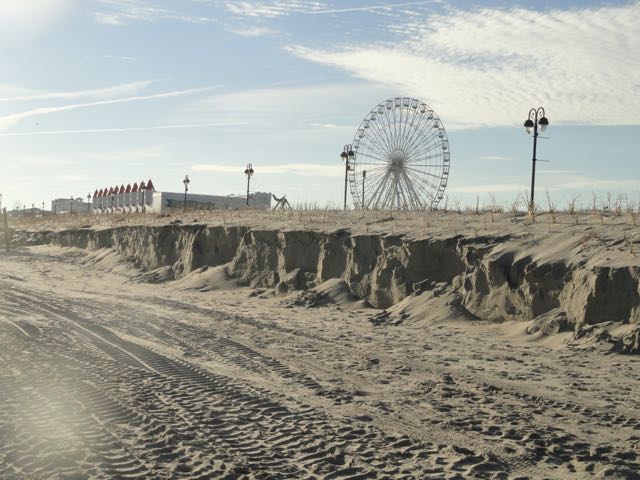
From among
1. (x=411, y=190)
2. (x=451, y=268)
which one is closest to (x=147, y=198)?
(x=411, y=190)

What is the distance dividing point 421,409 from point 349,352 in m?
2.97

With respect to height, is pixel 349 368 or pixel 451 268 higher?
pixel 451 268

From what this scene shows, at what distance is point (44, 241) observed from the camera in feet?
121

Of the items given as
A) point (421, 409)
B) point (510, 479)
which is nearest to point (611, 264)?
point (421, 409)

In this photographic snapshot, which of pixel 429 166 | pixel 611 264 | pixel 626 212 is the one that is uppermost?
pixel 429 166

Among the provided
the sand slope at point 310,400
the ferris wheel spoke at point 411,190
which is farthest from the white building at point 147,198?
the sand slope at point 310,400

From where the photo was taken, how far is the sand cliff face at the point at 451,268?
9688mm

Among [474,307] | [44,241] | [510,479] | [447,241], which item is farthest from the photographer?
[44,241]

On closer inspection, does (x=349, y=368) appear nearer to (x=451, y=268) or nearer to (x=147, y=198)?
(x=451, y=268)

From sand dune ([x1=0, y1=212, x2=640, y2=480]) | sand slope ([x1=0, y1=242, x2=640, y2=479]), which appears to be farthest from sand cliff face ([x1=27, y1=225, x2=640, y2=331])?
sand slope ([x1=0, y1=242, x2=640, y2=479])

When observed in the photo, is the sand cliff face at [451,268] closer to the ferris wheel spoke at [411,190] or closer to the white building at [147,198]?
the ferris wheel spoke at [411,190]

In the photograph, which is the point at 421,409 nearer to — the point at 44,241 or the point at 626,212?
the point at 626,212

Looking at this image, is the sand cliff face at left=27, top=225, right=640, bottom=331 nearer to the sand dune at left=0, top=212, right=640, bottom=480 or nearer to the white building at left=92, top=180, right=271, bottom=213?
the sand dune at left=0, top=212, right=640, bottom=480

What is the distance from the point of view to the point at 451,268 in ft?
42.6
